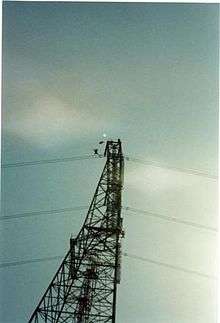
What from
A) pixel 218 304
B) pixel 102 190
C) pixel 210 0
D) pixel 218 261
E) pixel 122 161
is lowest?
pixel 218 304

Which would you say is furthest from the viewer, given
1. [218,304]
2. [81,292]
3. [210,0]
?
[81,292]

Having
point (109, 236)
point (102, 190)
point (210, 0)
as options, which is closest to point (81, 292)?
point (109, 236)

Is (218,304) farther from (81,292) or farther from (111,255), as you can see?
(81,292)

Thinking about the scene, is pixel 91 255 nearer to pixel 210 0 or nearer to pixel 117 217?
pixel 117 217

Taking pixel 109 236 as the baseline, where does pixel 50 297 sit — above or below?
below

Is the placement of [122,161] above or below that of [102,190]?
above

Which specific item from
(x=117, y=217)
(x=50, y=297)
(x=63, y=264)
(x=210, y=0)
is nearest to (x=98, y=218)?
(x=117, y=217)

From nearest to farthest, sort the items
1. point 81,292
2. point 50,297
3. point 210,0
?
point 210,0, point 50,297, point 81,292

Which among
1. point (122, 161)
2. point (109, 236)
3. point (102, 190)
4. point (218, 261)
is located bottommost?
point (218, 261)

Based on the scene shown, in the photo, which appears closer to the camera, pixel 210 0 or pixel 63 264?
pixel 210 0
